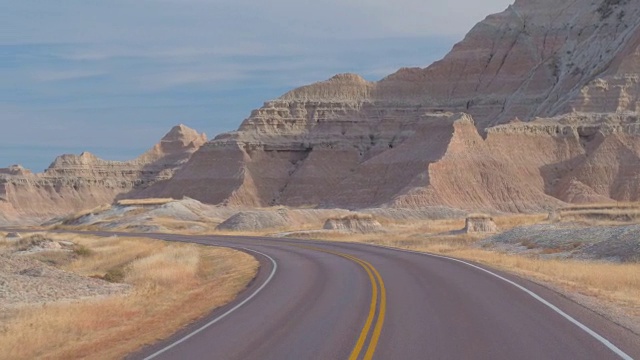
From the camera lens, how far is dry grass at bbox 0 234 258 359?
15672 mm

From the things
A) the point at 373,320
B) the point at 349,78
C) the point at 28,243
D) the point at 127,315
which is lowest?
the point at 127,315

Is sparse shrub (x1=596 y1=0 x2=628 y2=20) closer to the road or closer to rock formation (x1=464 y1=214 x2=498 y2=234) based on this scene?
rock formation (x1=464 y1=214 x2=498 y2=234)

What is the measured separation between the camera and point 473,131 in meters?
127

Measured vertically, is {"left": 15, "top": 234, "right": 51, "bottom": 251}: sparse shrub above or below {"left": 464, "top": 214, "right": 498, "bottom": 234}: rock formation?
below

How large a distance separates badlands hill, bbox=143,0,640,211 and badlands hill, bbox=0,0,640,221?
0.22m

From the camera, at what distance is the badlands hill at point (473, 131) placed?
392 feet

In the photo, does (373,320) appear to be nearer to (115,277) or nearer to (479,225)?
(115,277)

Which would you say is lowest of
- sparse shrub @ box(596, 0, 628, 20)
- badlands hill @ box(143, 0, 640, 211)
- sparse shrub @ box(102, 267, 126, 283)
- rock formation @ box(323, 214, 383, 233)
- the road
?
sparse shrub @ box(102, 267, 126, 283)

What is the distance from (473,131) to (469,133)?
3.51ft

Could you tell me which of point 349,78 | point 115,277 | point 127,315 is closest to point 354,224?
point 115,277

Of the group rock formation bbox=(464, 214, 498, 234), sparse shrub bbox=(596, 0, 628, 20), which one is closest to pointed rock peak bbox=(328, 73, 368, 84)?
sparse shrub bbox=(596, 0, 628, 20)

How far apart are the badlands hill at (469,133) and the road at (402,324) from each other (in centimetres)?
8939

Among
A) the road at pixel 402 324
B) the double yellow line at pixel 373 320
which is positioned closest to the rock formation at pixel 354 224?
the double yellow line at pixel 373 320

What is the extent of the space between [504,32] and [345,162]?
4216 centimetres
